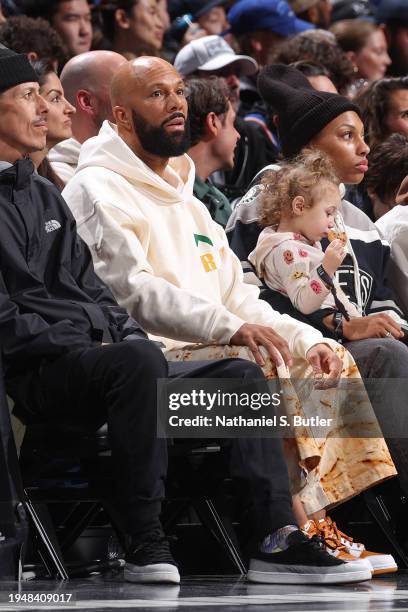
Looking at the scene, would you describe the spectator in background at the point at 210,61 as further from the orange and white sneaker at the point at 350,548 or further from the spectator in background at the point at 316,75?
the orange and white sneaker at the point at 350,548

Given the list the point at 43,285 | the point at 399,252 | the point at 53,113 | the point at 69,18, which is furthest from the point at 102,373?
the point at 69,18

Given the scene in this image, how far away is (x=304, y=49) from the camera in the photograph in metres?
7.51

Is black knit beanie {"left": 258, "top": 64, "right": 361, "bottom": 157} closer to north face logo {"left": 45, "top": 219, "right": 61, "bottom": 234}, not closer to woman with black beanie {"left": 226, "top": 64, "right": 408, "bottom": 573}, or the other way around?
woman with black beanie {"left": 226, "top": 64, "right": 408, "bottom": 573}

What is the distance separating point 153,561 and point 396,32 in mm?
6291

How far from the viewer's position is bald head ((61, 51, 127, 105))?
5.65 meters

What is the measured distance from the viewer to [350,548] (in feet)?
13.9

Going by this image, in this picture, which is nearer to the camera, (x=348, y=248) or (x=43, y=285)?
(x=43, y=285)

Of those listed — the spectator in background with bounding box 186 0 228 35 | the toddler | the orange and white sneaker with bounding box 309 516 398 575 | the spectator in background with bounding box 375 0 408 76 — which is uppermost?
the toddler

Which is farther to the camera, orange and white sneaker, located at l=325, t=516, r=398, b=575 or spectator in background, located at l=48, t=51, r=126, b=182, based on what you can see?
spectator in background, located at l=48, t=51, r=126, b=182

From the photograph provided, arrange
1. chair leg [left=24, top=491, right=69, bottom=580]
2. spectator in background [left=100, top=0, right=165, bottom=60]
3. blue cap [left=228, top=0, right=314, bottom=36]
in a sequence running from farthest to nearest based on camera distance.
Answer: blue cap [left=228, top=0, right=314, bottom=36] → spectator in background [left=100, top=0, right=165, bottom=60] → chair leg [left=24, top=491, right=69, bottom=580]

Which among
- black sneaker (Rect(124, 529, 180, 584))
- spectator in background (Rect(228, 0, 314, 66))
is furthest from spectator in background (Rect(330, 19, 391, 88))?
black sneaker (Rect(124, 529, 180, 584))

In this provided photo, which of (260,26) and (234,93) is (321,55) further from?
(260,26)

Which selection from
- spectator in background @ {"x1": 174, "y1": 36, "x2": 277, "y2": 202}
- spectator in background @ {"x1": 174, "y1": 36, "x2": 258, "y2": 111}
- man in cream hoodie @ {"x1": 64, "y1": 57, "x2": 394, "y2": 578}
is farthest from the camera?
spectator in background @ {"x1": 174, "y1": 36, "x2": 258, "y2": 111}

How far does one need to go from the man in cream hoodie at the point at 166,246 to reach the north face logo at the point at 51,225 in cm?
26
